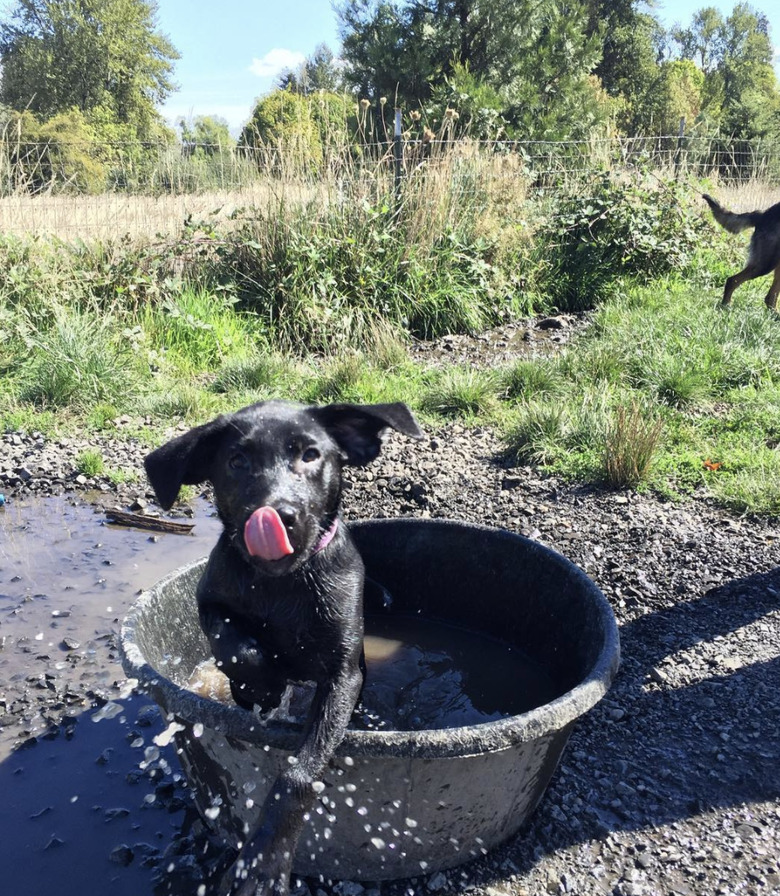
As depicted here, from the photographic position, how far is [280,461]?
252cm

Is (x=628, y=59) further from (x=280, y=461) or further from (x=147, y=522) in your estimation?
(x=280, y=461)

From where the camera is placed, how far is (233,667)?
2.48 metres

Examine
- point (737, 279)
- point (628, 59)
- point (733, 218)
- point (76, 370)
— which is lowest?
point (76, 370)

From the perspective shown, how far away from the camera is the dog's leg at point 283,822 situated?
209 centimetres

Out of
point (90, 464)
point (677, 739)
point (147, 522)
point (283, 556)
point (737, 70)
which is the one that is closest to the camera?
point (283, 556)

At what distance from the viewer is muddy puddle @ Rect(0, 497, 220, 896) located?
2617mm

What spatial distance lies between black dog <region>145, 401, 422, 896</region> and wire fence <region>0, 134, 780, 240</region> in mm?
6786

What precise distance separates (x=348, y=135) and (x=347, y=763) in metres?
8.63

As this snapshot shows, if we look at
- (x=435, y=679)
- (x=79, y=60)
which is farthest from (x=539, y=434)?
(x=79, y=60)

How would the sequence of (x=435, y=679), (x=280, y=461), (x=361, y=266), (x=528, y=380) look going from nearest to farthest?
1. (x=280, y=461)
2. (x=435, y=679)
3. (x=528, y=380)
4. (x=361, y=266)

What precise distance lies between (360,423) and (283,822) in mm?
1290

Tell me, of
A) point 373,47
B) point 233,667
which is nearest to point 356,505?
point 233,667

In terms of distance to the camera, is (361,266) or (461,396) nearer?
(461,396)

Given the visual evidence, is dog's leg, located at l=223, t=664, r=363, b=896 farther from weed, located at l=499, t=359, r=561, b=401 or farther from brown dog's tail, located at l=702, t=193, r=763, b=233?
brown dog's tail, located at l=702, t=193, r=763, b=233
